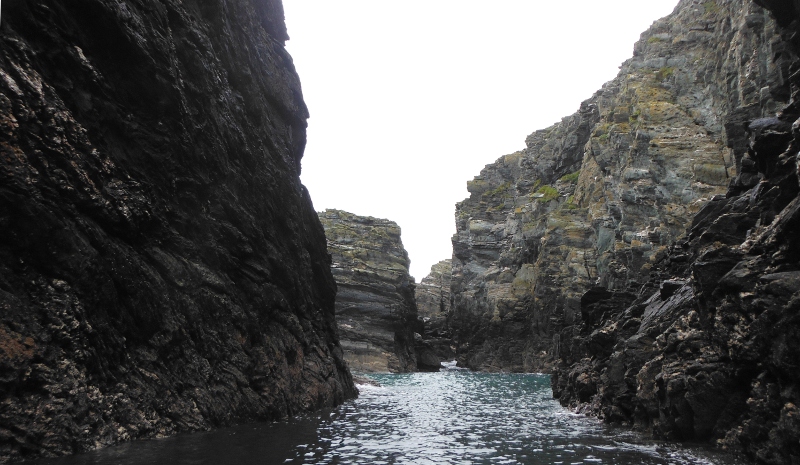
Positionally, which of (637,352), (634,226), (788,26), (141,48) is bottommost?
(637,352)

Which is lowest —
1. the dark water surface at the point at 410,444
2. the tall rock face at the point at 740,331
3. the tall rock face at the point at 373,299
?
the dark water surface at the point at 410,444

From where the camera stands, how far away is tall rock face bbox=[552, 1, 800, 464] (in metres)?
14.3

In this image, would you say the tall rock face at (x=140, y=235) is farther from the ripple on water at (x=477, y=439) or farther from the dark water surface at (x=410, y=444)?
the ripple on water at (x=477, y=439)

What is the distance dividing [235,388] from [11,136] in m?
14.0

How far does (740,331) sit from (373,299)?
3334 inches

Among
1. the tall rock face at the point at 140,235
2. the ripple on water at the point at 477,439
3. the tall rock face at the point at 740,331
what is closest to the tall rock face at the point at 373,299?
the ripple on water at the point at 477,439

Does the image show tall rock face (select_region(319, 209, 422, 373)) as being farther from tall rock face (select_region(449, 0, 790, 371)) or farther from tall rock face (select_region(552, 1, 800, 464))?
tall rock face (select_region(552, 1, 800, 464))

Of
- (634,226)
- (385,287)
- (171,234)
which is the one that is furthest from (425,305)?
(171,234)

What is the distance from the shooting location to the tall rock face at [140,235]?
48.6 ft

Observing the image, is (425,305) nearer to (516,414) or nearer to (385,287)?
(385,287)

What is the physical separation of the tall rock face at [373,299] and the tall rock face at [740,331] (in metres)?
66.7

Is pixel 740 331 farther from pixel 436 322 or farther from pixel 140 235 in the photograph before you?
pixel 436 322

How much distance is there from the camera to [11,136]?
577 inches

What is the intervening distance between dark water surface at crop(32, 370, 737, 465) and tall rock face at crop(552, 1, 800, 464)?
1432mm
